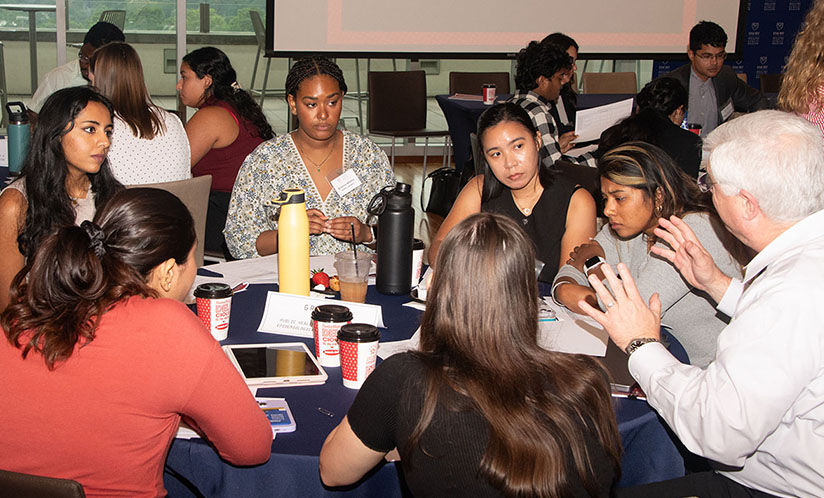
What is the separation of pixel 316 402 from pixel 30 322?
1.84ft

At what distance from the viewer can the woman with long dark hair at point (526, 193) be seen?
8.73 ft

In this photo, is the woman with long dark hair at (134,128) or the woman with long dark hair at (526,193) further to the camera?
the woman with long dark hair at (134,128)

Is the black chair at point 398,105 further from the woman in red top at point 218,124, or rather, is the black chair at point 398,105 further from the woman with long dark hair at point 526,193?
the woman with long dark hair at point 526,193

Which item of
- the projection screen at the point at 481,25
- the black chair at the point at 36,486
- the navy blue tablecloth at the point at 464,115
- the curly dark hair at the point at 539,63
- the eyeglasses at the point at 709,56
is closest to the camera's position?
the black chair at the point at 36,486

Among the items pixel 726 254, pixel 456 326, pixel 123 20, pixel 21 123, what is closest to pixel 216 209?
pixel 21 123

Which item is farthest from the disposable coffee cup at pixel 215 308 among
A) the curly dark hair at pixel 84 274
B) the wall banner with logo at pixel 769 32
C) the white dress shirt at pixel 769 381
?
the wall banner with logo at pixel 769 32

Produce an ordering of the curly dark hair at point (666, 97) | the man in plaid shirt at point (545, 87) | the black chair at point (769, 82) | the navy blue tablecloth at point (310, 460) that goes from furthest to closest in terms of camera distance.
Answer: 1. the black chair at point (769, 82)
2. the man in plaid shirt at point (545, 87)
3. the curly dark hair at point (666, 97)
4. the navy blue tablecloth at point (310, 460)

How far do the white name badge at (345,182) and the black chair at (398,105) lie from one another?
3.95 meters

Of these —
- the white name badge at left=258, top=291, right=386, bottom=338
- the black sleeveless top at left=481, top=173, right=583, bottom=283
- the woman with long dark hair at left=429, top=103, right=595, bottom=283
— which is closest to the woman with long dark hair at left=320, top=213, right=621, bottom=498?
the white name badge at left=258, top=291, right=386, bottom=338

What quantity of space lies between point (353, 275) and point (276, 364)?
1.39 feet

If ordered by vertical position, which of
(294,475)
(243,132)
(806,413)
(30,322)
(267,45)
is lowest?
(294,475)

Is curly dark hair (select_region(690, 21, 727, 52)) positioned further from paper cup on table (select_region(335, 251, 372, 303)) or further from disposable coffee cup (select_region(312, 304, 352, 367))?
disposable coffee cup (select_region(312, 304, 352, 367))

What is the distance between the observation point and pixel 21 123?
3.43m

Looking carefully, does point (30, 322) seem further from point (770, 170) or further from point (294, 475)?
point (770, 170)
